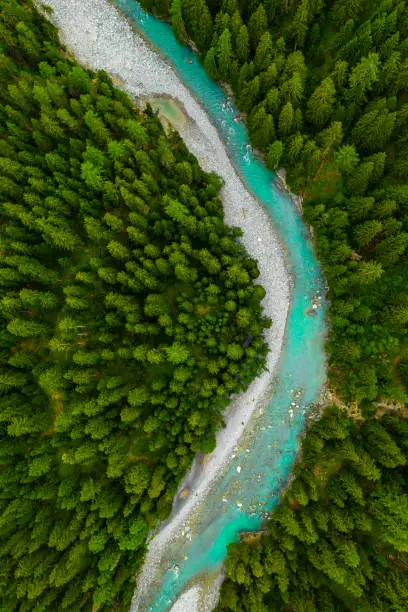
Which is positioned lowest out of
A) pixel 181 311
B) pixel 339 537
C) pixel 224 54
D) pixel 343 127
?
pixel 339 537

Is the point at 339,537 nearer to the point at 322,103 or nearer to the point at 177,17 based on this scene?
the point at 322,103

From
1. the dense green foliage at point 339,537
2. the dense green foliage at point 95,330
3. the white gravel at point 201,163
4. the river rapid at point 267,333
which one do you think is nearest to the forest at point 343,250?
the dense green foliage at point 339,537

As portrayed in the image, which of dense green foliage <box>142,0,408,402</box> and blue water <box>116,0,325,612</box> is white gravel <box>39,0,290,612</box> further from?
dense green foliage <box>142,0,408,402</box>

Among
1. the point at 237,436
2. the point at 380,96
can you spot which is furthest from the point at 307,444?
the point at 380,96

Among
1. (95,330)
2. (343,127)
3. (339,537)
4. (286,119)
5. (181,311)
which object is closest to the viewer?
(339,537)

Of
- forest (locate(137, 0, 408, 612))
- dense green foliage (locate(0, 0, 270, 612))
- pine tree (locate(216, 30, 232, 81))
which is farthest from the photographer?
pine tree (locate(216, 30, 232, 81))

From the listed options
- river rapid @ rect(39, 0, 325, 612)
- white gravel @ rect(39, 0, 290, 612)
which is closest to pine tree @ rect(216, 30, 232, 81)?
river rapid @ rect(39, 0, 325, 612)

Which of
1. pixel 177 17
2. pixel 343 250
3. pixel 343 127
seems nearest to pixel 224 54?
pixel 177 17
